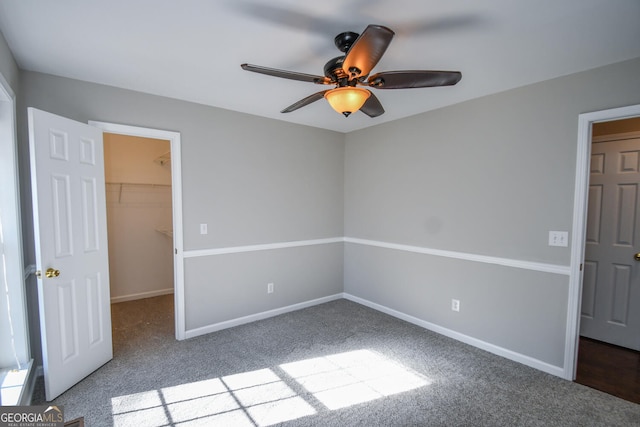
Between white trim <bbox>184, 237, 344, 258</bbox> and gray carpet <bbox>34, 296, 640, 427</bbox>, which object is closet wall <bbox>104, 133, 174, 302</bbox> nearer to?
gray carpet <bbox>34, 296, 640, 427</bbox>

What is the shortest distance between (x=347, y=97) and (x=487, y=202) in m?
1.89

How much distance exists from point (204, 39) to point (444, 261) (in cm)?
286

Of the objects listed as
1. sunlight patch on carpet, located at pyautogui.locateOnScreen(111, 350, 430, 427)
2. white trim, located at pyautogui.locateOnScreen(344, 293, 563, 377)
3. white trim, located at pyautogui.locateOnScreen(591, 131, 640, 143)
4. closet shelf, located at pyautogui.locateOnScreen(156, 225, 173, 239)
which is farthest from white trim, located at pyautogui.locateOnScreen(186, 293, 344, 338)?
white trim, located at pyautogui.locateOnScreen(591, 131, 640, 143)

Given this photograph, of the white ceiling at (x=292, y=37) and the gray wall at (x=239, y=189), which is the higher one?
the white ceiling at (x=292, y=37)

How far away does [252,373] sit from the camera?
97.9 inches

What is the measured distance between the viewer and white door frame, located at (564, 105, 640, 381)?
2.29m

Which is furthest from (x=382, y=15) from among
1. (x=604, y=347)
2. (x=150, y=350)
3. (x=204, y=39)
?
(x=604, y=347)

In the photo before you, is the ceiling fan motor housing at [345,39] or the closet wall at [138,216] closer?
the ceiling fan motor housing at [345,39]

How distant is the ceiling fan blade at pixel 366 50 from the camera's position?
1298 millimetres

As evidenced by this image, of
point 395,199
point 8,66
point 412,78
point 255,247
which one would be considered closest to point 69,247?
point 8,66

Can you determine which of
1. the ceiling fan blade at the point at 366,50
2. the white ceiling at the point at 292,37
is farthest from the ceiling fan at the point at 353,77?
the white ceiling at the point at 292,37

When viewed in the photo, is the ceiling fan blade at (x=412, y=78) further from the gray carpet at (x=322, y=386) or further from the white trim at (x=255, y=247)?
the white trim at (x=255, y=247)

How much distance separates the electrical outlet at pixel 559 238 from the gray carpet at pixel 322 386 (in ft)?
3.48

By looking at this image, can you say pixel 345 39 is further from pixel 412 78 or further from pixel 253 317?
pixel 253 317
